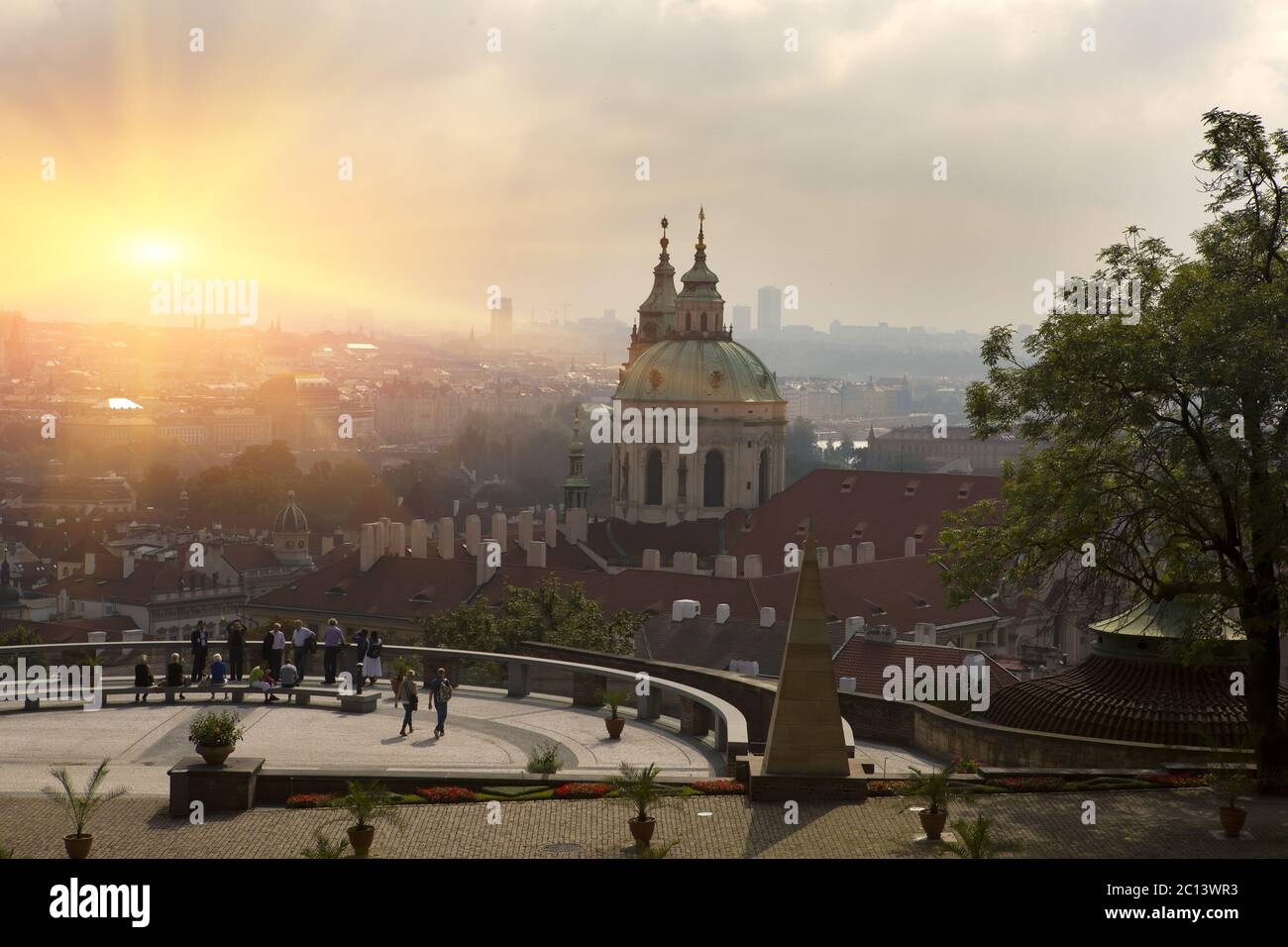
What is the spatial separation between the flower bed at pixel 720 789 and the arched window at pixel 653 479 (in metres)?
79.8

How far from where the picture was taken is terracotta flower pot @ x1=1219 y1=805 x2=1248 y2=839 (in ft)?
70.0

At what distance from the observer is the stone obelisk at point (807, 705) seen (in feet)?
77.5

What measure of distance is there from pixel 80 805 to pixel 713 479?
84316 mm

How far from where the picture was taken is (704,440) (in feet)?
340

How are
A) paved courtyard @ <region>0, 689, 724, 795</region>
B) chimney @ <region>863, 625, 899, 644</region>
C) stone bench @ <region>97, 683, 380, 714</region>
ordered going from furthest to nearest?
chimney @ <region>863, 625, 899, 644</region> < stone bench @ <region>97, 683, 380, 714</region> < paved courtyard @ <region>0, 689, 724, 795</region>

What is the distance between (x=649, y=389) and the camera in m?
106

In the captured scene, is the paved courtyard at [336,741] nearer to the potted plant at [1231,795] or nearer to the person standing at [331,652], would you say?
the person standing at [331,652]

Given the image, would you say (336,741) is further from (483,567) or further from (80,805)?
(483,567)

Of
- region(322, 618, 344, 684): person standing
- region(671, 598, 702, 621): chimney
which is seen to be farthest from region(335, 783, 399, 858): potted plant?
region(671, 598, 702, 621): chimney

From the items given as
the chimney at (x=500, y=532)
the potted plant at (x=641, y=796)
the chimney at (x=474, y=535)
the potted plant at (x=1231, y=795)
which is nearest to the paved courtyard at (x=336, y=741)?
the potted plant at (x=641, y=796)

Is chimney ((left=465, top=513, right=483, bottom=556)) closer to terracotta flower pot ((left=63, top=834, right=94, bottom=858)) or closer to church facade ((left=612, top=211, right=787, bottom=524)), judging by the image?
church facade ((left=612, top=211, right=787, bottom=524))

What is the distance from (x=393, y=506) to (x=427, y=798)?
5195 inches

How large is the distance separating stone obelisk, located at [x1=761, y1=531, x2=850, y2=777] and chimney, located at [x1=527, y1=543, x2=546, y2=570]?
59.8 meters
